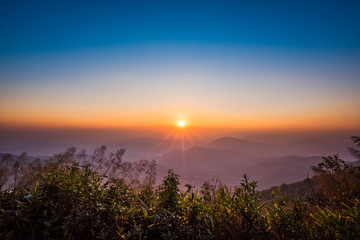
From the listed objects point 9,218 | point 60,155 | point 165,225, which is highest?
point 60,155

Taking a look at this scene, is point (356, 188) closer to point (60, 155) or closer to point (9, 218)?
point (9, 218)

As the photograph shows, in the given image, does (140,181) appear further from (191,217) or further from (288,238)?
(288,238)

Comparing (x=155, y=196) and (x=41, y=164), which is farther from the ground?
(x=41, y=164)

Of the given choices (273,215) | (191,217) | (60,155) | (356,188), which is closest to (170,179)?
(191,217)

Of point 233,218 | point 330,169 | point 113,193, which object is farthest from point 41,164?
point 330,169

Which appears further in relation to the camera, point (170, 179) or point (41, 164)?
point (41, 164)

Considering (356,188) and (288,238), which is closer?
(288,238)

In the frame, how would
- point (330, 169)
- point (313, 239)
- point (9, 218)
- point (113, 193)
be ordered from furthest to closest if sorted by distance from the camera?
point (330, 169), point (113, 193), point (313, 239), point (9, 218)

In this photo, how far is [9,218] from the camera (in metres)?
2.09

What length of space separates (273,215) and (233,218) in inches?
24.7

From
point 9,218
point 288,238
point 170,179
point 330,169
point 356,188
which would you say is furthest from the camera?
point 330,169

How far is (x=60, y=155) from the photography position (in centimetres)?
463

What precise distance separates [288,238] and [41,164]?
5.69 m

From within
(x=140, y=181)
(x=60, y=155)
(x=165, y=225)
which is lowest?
(x=140, y=181)
